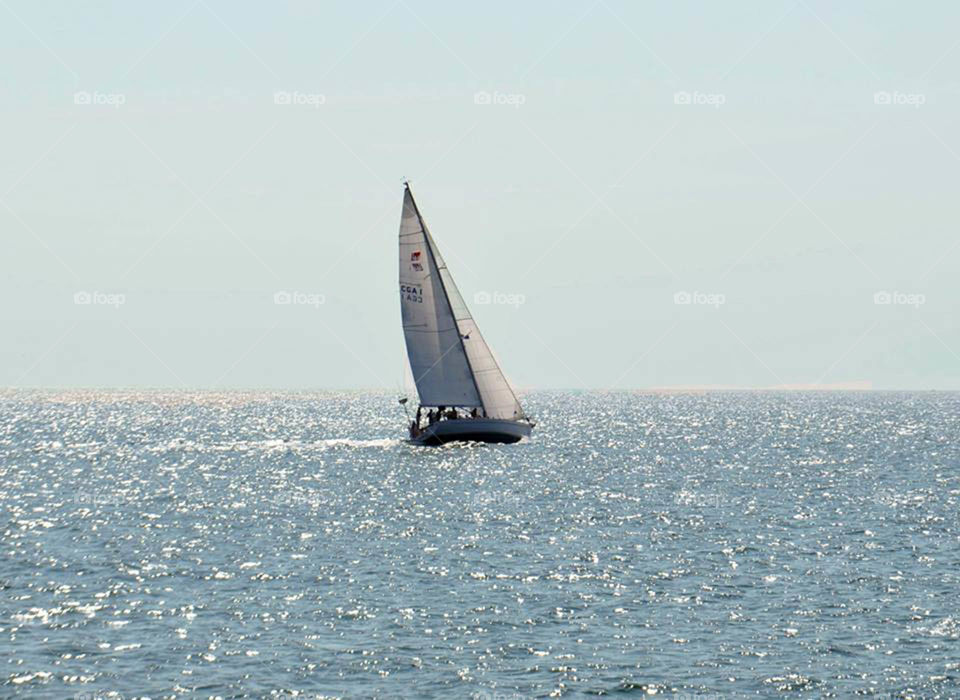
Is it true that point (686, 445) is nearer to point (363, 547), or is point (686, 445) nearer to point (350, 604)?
point (363, 547)

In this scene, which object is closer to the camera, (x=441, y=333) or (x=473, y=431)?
(x=473, y=431)

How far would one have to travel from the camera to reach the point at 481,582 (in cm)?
4256

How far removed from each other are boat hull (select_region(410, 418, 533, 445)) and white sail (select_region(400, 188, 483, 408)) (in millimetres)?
1662

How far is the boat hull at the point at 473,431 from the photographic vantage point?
89.2 m

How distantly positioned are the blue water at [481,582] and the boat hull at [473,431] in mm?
3474

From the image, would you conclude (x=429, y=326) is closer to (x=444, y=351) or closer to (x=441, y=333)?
(x=441, y=333)

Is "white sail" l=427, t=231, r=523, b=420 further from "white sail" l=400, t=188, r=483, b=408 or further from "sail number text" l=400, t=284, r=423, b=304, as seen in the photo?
"sail number text" l=400, t=284, r=423, b=304

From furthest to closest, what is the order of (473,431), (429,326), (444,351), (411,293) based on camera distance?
(411,293), (429,326), (444,351), (473,431)

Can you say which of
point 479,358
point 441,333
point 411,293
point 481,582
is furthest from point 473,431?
point 481,582

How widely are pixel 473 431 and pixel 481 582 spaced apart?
156 ft

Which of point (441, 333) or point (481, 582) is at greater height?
point (441, 333)

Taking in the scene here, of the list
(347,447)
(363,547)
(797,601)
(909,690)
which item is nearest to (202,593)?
(363,547)

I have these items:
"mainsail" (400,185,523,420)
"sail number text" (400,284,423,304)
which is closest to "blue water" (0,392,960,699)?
"mainsail" (400,185,523,420)

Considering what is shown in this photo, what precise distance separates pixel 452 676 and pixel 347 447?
8578 centimetres
